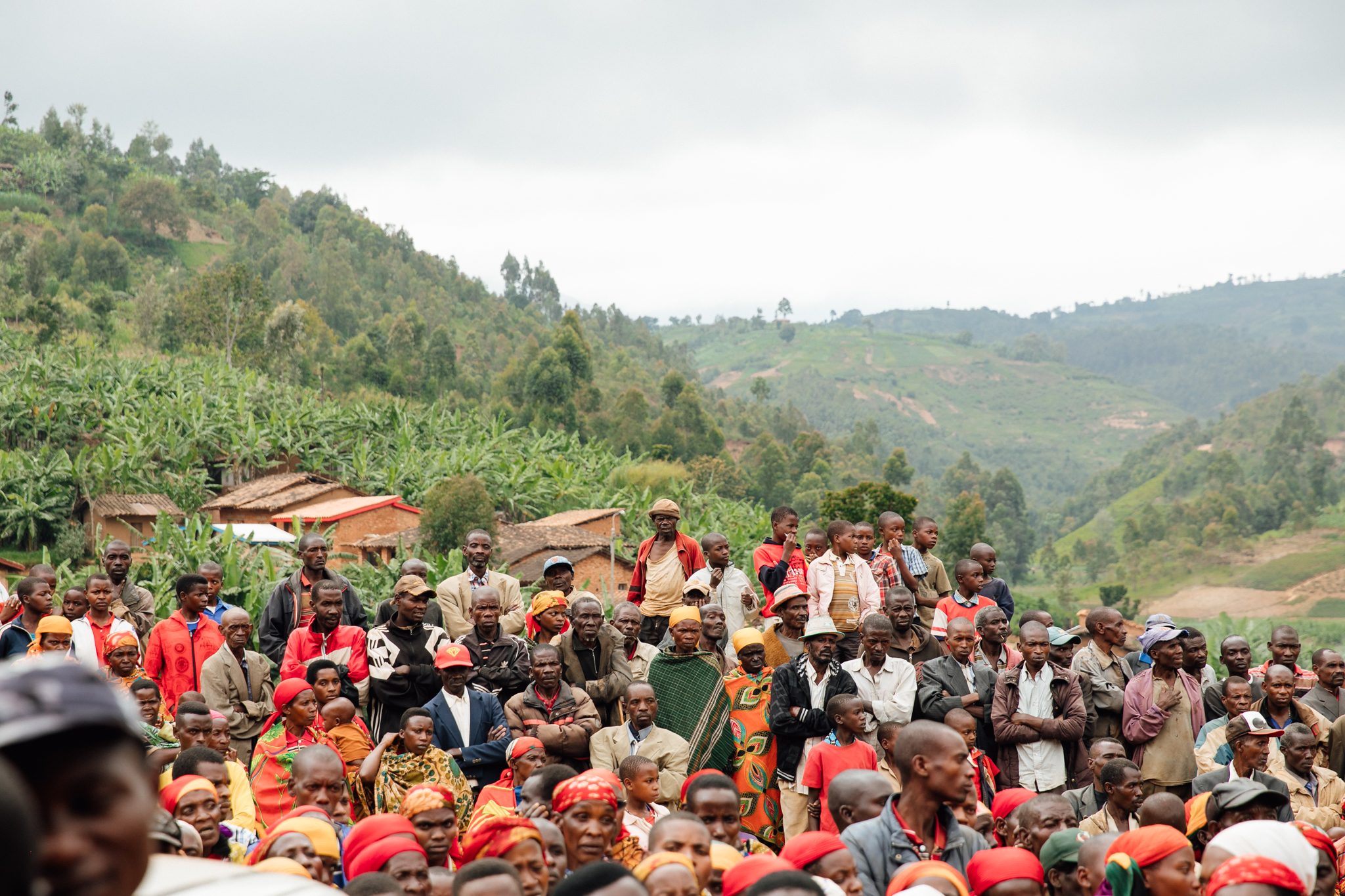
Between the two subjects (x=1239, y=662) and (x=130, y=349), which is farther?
(x=130, y=349)

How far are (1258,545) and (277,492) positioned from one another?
2316 inches

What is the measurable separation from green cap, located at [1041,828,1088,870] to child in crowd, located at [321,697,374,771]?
3.36 m

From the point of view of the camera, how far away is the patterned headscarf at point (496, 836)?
3.73 m

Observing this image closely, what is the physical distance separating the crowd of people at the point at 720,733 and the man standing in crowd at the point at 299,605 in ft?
0.08

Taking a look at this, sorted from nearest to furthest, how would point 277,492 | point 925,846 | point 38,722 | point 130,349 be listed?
1. point 38,722
2. point 925,846
3. point 277,492
4. point 130,349

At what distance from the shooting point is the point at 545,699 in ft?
19.5

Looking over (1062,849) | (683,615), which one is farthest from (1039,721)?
(1062,849)

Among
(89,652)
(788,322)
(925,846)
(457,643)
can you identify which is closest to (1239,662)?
(925,846)

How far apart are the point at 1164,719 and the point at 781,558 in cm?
285

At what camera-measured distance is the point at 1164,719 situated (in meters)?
6.31

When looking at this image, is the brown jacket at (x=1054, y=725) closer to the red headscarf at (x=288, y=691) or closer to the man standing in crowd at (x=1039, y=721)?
the man standing in crowd at (x=1039, y=721)

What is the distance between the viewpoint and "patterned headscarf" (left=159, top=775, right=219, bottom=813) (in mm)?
4273

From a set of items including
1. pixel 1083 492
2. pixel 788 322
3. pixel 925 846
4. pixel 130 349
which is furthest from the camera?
pixel 788 322

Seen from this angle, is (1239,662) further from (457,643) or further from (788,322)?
(788,322)
